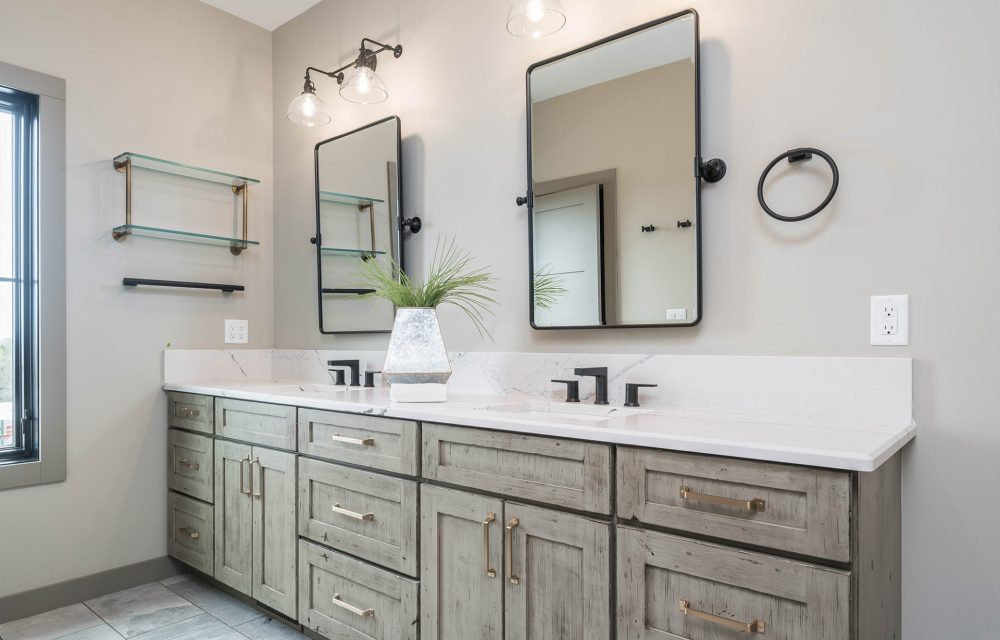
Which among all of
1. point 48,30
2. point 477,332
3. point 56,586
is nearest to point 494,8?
point 477,332

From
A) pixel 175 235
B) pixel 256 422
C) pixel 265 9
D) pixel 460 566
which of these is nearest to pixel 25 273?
pixel 175 235

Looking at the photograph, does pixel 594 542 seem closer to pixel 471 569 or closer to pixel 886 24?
pixel 471 569

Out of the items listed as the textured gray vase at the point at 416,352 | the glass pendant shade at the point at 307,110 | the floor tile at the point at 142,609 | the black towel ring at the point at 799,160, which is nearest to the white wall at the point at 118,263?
the floor tile at the point at 142,609

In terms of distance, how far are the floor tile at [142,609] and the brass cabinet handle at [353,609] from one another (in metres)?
0.80

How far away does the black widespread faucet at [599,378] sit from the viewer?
1.86 meters

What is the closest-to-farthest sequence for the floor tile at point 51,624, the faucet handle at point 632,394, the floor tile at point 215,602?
the faucet handle at point 632,394 → the floor tile at point 51,624 → the floor tile at point 215,602

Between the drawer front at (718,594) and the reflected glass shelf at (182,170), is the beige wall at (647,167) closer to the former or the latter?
the drawer front at (718,594)

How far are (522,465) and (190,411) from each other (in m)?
1.77

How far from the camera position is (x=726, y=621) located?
1.16m

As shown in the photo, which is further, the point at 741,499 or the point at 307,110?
the point at 307,110

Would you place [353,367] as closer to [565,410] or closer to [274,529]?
[274,529]

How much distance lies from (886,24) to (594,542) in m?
1.38

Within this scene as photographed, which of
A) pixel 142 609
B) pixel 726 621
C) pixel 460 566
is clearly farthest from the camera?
pixel 142 609

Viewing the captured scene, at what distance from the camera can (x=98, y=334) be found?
2.60 meters
